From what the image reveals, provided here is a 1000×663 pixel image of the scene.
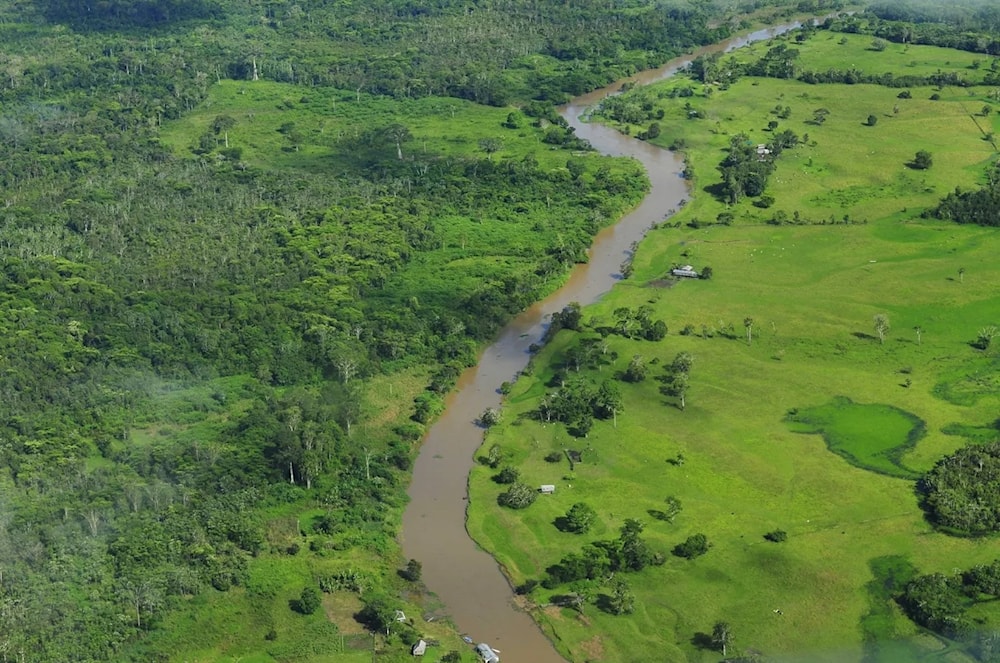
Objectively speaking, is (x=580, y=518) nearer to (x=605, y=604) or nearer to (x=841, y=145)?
(x=605, y=604)

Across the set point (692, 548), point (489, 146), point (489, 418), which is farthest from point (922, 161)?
point (692, 548)

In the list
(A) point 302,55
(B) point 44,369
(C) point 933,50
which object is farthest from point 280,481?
(C) point 933,50

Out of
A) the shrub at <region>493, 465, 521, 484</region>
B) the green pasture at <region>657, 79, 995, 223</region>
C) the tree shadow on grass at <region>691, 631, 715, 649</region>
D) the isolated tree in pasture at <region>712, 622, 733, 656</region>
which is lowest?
the green pasture at <region>657, 79, 995, 223</region>

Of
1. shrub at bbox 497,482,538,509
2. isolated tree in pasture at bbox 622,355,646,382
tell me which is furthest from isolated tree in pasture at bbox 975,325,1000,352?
shrub at bbox 497,482,538,509

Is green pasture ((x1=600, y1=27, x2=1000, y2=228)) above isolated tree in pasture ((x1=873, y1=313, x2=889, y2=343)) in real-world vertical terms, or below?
below

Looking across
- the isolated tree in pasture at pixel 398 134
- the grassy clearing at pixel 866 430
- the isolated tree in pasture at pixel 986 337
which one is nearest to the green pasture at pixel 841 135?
the isolated tree in pasture at pixel 398 134

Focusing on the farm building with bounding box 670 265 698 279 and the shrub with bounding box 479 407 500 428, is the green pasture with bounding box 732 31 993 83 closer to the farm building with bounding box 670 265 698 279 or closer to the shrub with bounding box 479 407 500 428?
the farm building with bounding box 670 265 698 279
